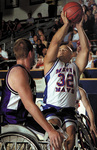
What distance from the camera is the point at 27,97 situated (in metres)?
1.34

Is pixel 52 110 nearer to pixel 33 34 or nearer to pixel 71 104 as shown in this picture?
pixel 71 104

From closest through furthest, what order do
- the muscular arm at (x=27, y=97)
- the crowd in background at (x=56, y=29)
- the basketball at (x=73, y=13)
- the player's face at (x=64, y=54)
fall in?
the muscular arm at (x=27, y=97) → the player's face at (x=64, y=54) → the basketball at (x=73, y=13) → the crowd in background at (x=56, y=29)

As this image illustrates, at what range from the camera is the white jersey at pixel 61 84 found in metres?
2.13

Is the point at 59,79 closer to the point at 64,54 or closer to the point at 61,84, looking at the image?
the point at 61,84

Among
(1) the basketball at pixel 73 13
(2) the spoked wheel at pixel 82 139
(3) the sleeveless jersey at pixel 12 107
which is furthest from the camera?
(1) the basketball at pixel 73 13

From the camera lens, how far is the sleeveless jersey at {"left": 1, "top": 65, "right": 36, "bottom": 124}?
1450mm

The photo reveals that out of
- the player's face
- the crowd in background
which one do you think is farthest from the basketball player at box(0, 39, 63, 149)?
the crowd in background

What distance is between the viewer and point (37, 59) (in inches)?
185

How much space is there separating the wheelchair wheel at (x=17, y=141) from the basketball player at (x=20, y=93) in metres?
0.09

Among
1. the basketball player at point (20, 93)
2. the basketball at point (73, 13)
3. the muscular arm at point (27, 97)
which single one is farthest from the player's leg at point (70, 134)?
the basketball at point (73, 13)

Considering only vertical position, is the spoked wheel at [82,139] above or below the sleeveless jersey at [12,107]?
below

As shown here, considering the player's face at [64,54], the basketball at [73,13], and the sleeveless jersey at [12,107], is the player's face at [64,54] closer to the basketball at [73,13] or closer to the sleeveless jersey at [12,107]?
the basketball at [73,13]

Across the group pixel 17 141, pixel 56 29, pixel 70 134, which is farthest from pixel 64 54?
pixel 56 29

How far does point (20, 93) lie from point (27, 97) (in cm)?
5
